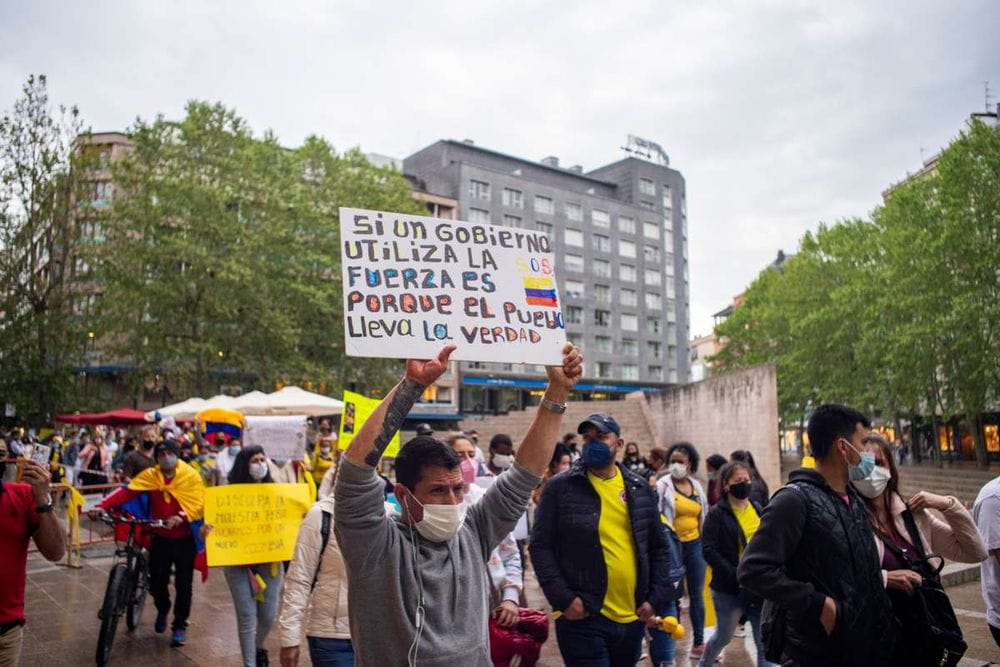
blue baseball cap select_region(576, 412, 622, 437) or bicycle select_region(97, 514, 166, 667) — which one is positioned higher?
blue baseball cap select_region(576, 412, 622, 437)

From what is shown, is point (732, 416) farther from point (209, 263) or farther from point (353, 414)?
point (209, 263)

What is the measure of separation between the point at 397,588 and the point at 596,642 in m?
2.04

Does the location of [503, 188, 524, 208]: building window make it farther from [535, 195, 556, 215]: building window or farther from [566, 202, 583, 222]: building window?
[566, 202, 583, 222]: building window

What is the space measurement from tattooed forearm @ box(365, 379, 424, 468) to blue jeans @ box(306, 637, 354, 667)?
1918 millimetres

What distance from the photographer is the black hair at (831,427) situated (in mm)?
3584

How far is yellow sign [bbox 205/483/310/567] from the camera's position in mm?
6312

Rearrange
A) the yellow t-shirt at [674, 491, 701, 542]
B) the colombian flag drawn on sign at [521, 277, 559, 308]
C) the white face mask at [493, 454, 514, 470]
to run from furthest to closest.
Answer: the white face mask at [493, 454, 514, 470] → the yellow t-shirt at [674, 491, 701, 542] → the colombian flag drawn on sign at [521, 277, 559, 308]

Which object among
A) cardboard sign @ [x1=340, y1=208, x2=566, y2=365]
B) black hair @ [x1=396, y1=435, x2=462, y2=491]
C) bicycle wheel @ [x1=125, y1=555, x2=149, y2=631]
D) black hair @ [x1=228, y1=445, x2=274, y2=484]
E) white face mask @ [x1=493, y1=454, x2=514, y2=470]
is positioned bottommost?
bicycle wheel @ [x1=125, y1=555, x2=149, y2=631]

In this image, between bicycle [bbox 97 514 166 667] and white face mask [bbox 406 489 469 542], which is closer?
white face mask [bbox 406 489 469 542]

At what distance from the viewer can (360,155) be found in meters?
35.4

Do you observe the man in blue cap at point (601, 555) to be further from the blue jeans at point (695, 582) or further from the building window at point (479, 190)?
the building window at point (479, 190)

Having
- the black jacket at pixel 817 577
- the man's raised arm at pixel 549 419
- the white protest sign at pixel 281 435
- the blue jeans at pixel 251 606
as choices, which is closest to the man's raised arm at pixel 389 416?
the man's raised arm at pixel 549 419

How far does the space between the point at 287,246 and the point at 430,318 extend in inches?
1154

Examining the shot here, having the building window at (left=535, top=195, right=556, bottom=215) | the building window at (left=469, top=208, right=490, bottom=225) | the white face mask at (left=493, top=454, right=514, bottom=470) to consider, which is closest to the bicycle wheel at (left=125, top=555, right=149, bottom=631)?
the white face mask at (left=493, top=454, right=514, bottom=470)
